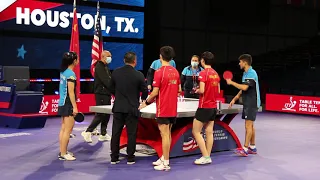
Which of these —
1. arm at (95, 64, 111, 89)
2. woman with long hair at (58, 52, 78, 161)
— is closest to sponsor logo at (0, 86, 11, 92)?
arm at (95, 64, 111, 89)

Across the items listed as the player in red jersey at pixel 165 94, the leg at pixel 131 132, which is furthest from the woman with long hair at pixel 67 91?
the player in red jersey at pixel 165 94

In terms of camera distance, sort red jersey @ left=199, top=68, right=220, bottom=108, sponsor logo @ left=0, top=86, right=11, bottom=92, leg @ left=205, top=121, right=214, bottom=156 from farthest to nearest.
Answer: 1. sponsor logo @ left=0, top=86, right=11, bottom=92
2. leg @ left=205, top=121, right=214, bottom=156
3. red jersey @ left=199, top=68, right=220, bottom=108

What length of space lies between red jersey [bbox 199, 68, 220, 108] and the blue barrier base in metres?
5.08

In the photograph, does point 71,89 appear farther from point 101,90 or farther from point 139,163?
point 101,90

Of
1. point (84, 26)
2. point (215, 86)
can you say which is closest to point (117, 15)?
point (84, 26)

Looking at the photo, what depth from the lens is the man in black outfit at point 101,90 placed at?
8711 mm

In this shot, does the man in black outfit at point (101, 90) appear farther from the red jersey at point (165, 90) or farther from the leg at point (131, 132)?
the red jersey at point (165, 90)

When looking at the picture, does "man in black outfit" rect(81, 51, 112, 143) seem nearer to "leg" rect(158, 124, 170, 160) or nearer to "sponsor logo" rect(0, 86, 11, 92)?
"leg" rect(158, 124, 170, 160)

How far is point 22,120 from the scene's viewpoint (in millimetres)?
10719

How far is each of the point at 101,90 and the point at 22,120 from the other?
2.72 m

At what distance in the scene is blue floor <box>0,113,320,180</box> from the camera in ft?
21.3

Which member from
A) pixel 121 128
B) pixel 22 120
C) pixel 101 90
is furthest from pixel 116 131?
pixel 22 120

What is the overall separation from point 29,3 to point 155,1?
565cm

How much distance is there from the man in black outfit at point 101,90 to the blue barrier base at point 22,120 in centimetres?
229
